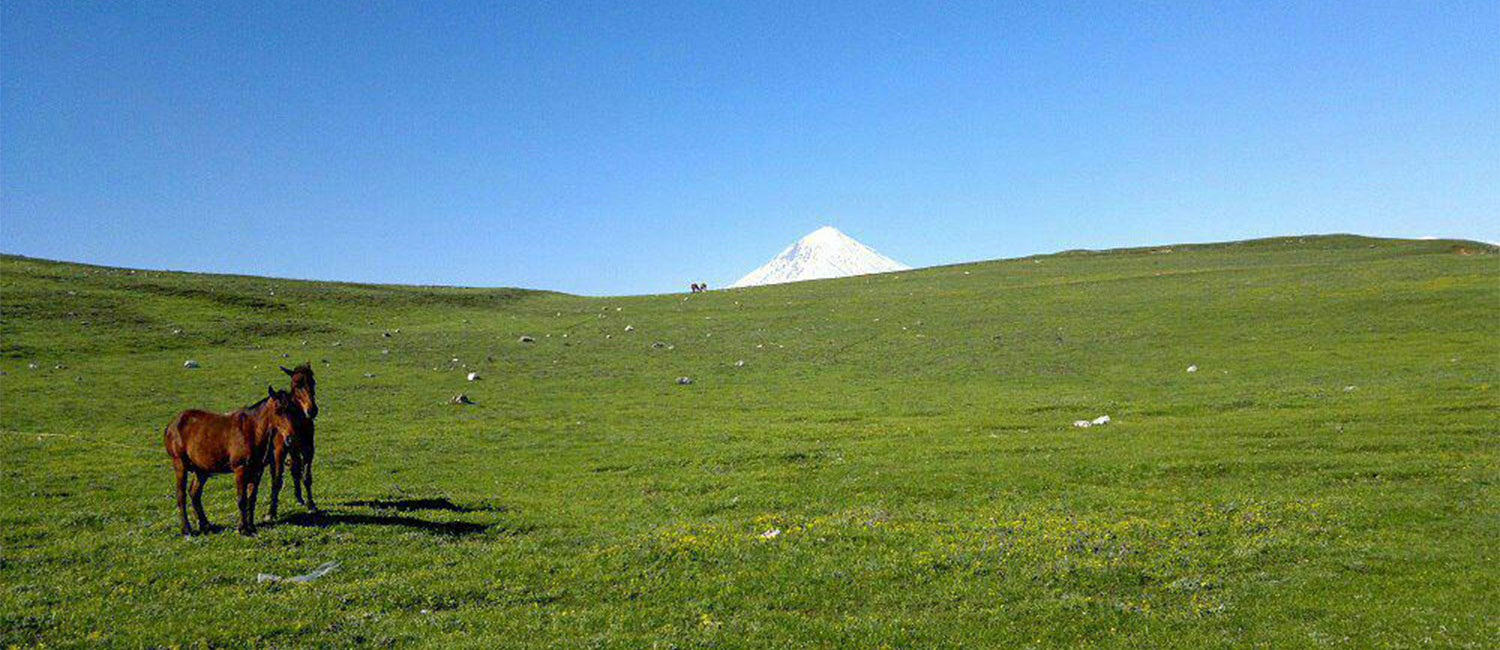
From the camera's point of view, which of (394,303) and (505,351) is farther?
(394,303)

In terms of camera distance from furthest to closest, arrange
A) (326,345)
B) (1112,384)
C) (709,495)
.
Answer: (326,345)
(1112,384)
(709,495)

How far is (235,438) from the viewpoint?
16.1 meters

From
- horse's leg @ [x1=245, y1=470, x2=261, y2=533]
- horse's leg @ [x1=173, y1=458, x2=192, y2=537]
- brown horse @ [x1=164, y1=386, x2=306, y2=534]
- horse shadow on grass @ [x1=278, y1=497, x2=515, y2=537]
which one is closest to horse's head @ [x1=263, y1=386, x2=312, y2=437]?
brown horse @ [x1=164, y1=386, x2=306, y2=534]

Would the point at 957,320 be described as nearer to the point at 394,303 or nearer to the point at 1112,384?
the point at 1112,384

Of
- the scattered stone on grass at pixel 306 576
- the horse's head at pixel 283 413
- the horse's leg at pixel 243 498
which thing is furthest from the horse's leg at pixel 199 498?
the scattered stone on grass at pixel 306 576

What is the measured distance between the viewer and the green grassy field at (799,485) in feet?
44.1

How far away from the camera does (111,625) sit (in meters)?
12.3

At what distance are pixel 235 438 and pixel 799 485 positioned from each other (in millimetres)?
15769

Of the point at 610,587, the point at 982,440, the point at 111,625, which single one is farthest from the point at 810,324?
the point at 111,625

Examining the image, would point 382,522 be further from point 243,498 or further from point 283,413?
point 283,413

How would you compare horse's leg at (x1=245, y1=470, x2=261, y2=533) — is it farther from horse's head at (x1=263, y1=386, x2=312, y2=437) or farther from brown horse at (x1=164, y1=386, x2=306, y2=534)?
horse's head at (x1=263, y1=386, x2=312, y2=437)

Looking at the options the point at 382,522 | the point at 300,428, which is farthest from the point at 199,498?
the point at 382,522

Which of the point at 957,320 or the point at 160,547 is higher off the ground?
the point at 957,320

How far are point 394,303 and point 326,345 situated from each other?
945 inches
